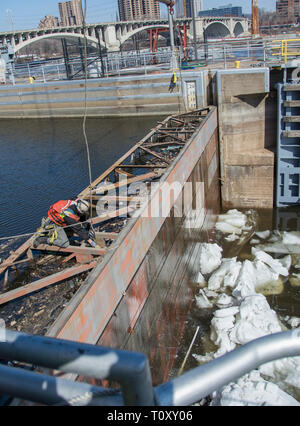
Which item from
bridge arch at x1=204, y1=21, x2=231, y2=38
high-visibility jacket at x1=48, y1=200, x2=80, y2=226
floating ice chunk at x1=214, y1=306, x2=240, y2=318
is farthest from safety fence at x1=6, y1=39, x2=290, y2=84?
bridge arch at x1=204, y1=21, x2=231, y2=38

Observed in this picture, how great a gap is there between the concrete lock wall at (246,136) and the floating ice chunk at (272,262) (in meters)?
4.67

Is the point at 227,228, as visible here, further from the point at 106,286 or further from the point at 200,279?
the point at 106,286

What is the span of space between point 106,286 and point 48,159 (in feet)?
49.5

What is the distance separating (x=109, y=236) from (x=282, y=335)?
6.86 metres

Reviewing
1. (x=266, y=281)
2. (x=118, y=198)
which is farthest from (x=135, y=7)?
(x=266, y=281)

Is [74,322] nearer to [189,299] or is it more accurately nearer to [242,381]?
[242,381]

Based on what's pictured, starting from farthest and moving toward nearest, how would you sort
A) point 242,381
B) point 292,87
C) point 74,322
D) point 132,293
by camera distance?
point 292,87, point 242,381, point 132,293, point 74,322

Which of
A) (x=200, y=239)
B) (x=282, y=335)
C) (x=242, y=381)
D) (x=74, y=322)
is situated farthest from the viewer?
(x=200, y=239)

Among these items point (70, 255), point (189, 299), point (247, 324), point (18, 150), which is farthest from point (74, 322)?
point (18, 150)

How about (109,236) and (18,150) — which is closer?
(109,236)

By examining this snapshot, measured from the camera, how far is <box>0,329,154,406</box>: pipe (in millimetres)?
1312

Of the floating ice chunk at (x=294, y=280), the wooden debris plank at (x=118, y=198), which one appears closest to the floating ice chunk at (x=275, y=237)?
the floating ice chunk at (x=294, y=280)

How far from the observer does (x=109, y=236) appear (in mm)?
8195

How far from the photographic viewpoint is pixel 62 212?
26.5 ft
